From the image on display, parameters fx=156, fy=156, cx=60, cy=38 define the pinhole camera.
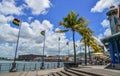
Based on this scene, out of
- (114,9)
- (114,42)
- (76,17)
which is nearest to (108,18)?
(114,9)

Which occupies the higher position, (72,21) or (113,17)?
(113,17)

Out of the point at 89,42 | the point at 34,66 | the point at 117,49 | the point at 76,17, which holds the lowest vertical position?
the point at 34,66

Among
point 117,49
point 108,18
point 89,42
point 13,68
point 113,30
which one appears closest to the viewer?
point 117,49

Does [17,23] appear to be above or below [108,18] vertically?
below

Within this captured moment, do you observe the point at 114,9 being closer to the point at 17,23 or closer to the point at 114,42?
the point at 114,42

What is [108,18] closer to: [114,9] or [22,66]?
[114,9]

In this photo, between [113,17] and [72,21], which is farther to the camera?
[113,17]

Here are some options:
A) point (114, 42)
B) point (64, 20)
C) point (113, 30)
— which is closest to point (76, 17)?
point (64, 20)

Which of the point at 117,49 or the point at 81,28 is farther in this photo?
the point at 81,28

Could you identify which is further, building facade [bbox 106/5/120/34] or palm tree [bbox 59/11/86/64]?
building facade [bbox 106/5/120/34]

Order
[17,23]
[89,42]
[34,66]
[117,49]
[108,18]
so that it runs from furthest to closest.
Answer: [89,42], [108,18], [34,66], [17,23], [117,49]

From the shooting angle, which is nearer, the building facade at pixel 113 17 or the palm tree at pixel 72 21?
the palm tree at pixel 72 21

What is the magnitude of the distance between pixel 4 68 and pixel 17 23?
8.59 meters

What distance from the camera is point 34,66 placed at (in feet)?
108
